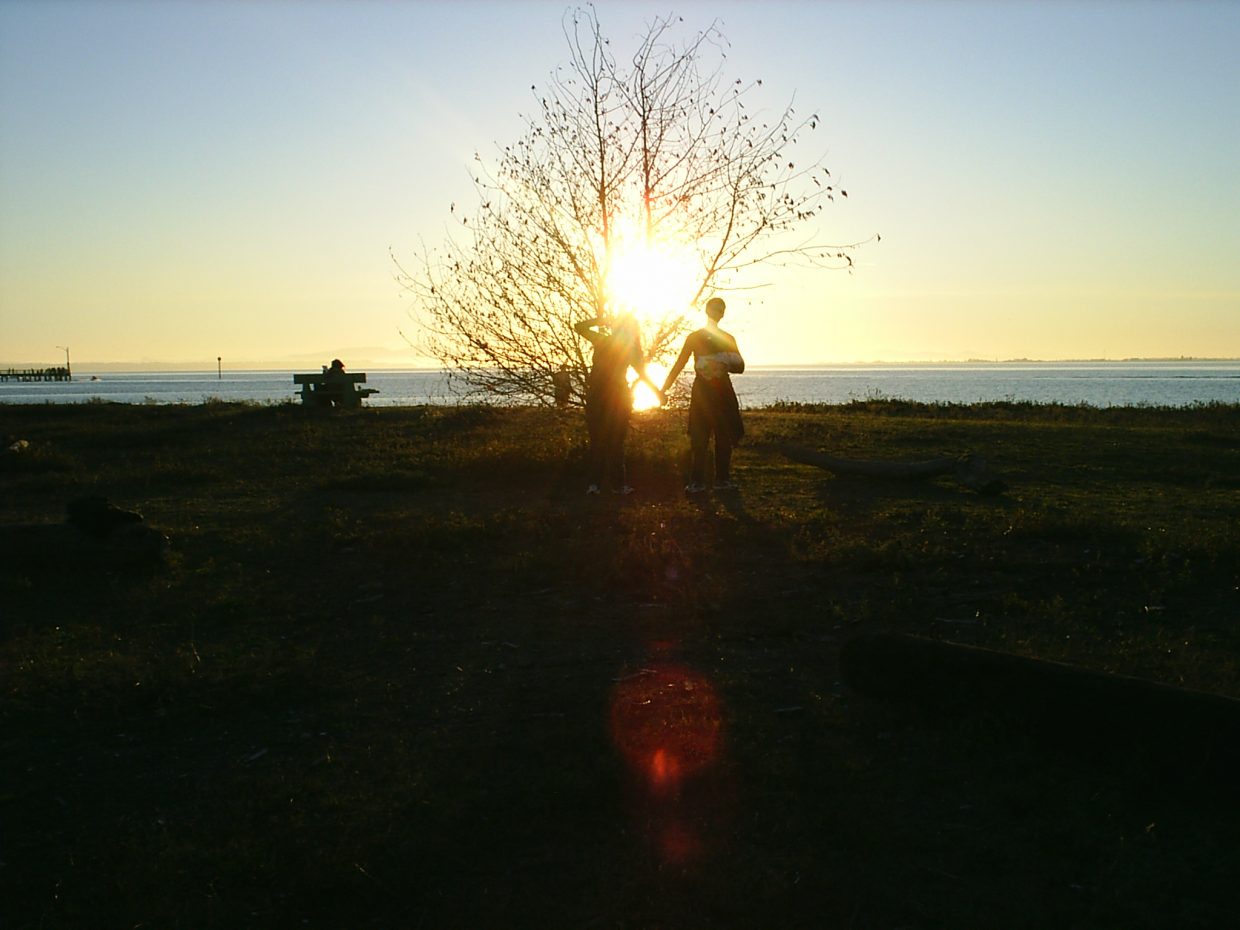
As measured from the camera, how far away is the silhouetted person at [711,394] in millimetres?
12867

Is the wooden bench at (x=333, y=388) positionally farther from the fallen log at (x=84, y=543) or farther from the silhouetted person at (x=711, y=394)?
the fallen log at (x=84, y=543)

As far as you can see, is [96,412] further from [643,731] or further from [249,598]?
[643,731]

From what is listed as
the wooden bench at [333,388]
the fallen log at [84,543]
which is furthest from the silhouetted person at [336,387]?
the fallen log at [84,543]

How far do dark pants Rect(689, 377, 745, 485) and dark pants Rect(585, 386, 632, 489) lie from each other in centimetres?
86

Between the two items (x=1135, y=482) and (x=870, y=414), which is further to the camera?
(x=870, y=414)

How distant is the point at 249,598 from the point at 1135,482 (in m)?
11.4

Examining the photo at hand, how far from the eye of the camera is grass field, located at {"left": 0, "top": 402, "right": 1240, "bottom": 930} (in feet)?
13.0

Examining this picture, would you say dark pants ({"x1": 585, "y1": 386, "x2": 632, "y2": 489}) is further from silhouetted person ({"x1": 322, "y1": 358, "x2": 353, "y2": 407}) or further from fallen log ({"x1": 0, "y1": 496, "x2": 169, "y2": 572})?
silhouetted person ({"x1": 322, "y1": 358, "x2": 353, "y2": 407})

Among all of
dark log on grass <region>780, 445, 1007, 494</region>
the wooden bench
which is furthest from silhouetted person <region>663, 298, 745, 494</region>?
the wooden bench

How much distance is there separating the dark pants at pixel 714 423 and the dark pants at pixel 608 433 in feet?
2.82

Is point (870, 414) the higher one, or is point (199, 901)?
point (870, 414)

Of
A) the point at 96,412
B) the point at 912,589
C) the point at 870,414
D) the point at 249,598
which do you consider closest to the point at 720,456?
the point at 912,589

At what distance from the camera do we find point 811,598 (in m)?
7.97

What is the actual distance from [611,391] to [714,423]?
1348 mm
